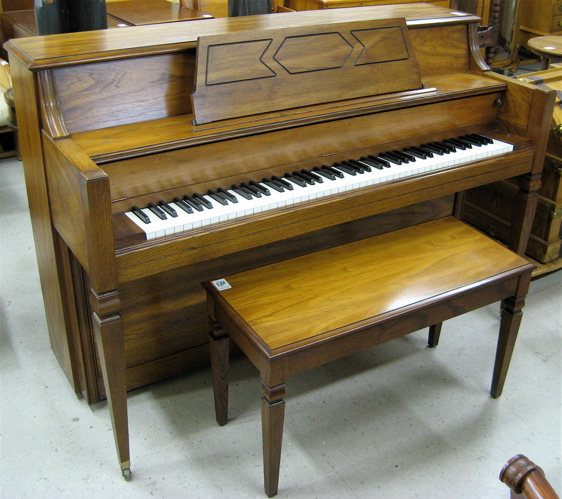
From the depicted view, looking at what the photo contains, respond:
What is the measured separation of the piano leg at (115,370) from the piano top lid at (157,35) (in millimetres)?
713

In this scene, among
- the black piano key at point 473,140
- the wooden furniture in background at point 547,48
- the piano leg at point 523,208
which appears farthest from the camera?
the wooden furniture in background at point 547,48

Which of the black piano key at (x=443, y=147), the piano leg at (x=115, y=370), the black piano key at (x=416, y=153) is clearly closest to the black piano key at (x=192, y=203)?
the piano leg at (x=115, y=370)

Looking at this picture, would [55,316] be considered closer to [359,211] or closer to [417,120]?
[359,211]

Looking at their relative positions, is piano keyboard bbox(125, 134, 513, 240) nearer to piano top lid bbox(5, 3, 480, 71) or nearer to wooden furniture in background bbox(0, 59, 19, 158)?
piano top lid bbox(5, 3, 480, 71)

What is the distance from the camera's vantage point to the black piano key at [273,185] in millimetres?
2072

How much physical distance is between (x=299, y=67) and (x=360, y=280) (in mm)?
729

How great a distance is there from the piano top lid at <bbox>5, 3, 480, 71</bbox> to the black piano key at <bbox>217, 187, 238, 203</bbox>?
448 millimetres

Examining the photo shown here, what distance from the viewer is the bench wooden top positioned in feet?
6.17

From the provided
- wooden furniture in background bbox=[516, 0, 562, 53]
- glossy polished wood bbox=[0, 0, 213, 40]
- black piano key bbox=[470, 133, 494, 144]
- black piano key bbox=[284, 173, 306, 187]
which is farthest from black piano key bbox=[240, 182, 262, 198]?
wooden furniture in background bbox=[516, 0, 562, 53]

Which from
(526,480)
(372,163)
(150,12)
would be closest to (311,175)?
(372,163)

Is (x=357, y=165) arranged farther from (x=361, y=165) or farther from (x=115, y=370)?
(x=115, y=370)

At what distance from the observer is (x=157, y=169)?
6.38ft

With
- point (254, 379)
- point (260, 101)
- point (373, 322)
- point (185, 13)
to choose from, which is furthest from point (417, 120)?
point (185, 13)

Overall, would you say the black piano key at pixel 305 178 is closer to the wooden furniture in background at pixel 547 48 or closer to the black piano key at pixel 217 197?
the black piano key at pixel 217 197
